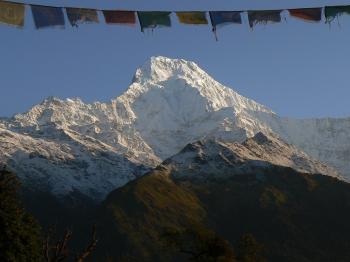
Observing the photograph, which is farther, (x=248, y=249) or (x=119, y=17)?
(x=248, y=249)

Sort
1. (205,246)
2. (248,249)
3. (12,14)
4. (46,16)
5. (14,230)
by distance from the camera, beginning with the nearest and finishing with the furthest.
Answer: (12,14) → (46,16) → (14,230) → (205,246) → (248,249)

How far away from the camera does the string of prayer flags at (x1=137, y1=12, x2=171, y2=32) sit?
4925 centimetres

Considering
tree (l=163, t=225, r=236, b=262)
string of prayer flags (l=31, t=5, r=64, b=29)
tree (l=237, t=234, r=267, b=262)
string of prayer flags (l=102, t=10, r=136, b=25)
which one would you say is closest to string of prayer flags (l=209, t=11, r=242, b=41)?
string of prayer flags (l=102, t=10, r=136, b=25)

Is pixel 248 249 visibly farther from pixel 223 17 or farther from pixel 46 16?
pixel 46 16

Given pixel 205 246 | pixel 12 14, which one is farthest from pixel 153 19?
pixel 205 246

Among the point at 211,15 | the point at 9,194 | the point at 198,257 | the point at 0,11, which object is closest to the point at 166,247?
the point at 198,257

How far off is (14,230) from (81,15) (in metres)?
16.9

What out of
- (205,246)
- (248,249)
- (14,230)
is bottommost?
(248,249)

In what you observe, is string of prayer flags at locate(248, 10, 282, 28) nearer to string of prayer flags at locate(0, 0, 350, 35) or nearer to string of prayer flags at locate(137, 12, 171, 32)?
string of prayer flags at locate(0, 0, 350, 35)

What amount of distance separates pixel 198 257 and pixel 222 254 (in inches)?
83.8

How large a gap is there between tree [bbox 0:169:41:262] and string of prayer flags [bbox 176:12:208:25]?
61.3ft

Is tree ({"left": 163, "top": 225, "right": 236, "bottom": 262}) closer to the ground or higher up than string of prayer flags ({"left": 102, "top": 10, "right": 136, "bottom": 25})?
closer to the ground

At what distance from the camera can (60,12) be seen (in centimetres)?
4731

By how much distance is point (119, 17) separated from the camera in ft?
161
